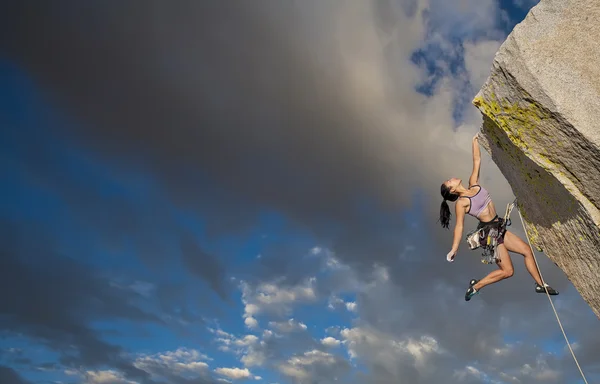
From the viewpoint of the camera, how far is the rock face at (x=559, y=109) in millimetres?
5520

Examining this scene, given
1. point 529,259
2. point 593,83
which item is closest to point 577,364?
point 529,259

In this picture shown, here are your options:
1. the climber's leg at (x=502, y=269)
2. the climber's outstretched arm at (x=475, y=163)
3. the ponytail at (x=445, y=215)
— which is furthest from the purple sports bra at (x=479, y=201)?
the climber's leg at (x=502, y=269)

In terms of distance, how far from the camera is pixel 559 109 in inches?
216

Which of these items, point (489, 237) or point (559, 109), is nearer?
point (559, 109)

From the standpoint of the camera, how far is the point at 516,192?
7445mm

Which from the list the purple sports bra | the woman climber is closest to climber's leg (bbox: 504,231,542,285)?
the woman climber

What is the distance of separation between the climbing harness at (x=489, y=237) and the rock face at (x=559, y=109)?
1.59 meters

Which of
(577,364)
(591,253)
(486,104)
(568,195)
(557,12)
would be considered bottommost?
(577,364)

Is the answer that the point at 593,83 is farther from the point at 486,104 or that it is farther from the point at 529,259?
the point at 529,259

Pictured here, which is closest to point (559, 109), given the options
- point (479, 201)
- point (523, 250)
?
point (479, 201)

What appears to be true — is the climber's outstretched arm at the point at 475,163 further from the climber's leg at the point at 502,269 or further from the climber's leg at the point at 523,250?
the climber's leg at the point at 502,269

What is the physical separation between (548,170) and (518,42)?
5.91ft

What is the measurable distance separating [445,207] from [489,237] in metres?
1.00

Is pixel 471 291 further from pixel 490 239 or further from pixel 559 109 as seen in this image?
pixel 559 109
